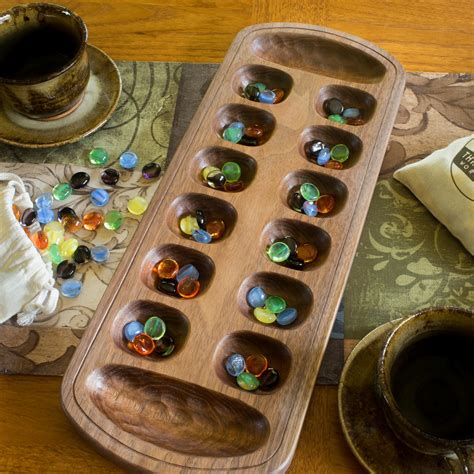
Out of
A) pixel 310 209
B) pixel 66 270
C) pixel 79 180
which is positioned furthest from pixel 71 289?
pixel 310 209

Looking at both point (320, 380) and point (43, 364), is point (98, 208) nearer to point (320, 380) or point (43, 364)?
point (43, 364)

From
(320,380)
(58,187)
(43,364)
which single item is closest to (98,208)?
(58,187)

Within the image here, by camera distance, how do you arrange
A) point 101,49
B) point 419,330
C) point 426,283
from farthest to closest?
point 101,49 < point 426,283 < point 419,330

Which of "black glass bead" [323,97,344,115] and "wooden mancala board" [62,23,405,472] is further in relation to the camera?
"black glass bead" [323,97,344,115]

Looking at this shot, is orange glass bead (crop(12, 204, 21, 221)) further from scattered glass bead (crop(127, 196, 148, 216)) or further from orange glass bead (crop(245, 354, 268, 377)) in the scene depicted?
orange glass bead (crop(245, 354, 268, 377))

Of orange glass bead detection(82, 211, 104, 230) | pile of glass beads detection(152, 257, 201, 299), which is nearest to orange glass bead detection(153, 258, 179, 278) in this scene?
pile of glass beads detection(152, 257, 201, 299)

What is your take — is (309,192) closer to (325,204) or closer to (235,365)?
(325,204)

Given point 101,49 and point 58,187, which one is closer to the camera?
point 58,187
